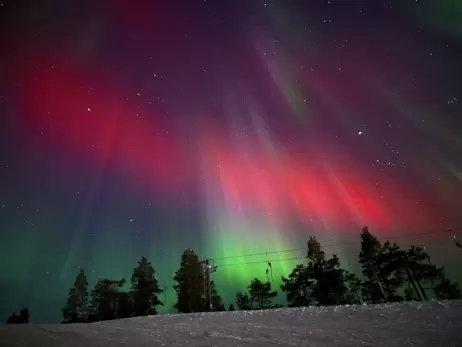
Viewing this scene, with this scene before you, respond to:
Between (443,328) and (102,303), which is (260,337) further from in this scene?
(102,303)

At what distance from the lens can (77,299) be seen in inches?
2292

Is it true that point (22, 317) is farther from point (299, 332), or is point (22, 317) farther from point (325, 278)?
point (299, 332)

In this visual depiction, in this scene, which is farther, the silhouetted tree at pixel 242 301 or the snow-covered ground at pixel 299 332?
the silhouetted tree at pixel 242 301

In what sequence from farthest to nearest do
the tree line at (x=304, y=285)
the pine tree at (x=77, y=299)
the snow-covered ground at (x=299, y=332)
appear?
the pine tree at (x=77, y=299) → the tree line at (x=304, y=285) → the snow-covered ground at (x=299, y=332)

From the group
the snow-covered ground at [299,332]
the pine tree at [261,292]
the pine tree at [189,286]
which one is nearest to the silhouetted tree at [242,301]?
the pine tree at [261,292]

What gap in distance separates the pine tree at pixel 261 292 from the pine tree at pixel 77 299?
35605mm

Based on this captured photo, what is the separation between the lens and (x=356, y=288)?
193 feet

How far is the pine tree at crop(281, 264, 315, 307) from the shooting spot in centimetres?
4555

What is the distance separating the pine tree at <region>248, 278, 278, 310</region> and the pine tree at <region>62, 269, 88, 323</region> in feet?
117

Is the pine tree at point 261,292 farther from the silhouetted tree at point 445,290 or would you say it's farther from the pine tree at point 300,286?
the silhouetted tree at point 445,290

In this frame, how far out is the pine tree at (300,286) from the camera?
4555 centimetres

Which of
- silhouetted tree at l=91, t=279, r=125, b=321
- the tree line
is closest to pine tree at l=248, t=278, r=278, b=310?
the tree line

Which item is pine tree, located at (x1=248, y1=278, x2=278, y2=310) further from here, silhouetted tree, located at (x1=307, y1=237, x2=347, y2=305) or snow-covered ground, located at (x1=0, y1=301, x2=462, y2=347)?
snow-covered ground, located at (x1=0, y1=301, x2=462, y2=347)

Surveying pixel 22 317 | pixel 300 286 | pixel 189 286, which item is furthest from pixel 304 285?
pixel 22 317
